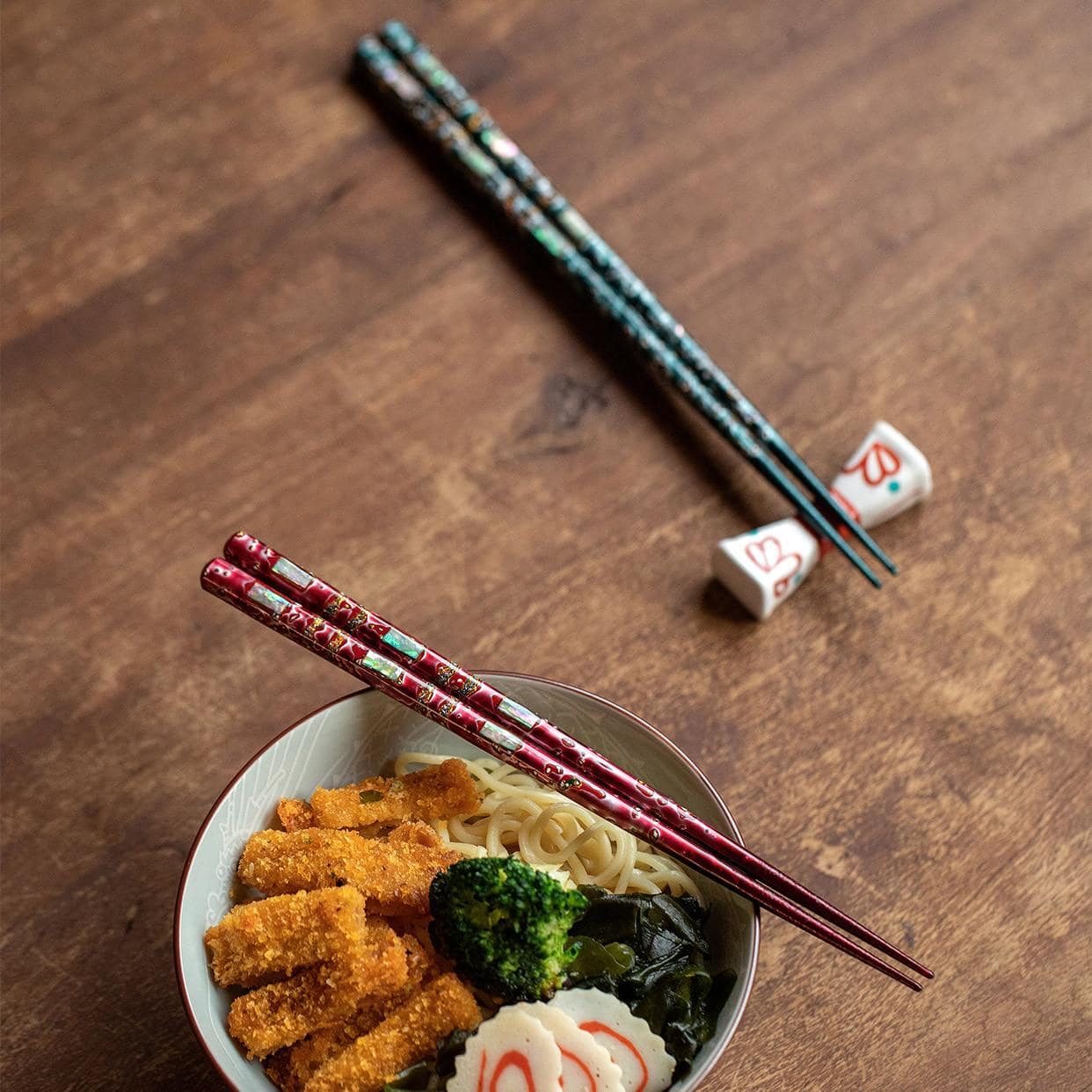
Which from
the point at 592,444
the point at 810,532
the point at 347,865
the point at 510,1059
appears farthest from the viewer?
the point at 592,444

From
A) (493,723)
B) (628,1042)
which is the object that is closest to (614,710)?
(493,723)

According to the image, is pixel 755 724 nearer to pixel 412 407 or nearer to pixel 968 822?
pixel 968 822

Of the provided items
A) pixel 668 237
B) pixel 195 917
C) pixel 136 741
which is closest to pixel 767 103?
pixel 668 237

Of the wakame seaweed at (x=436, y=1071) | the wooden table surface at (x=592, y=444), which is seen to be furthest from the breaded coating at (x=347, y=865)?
the wooden table surface at (x=592, y=444)

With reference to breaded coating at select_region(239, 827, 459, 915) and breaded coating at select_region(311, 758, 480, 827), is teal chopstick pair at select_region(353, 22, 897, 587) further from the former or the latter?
breaded coating at select_region(239, 827, 459, 915)

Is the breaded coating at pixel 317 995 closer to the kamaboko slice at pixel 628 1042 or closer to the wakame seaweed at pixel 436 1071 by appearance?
the wakame seaweed at pixel 436 1071

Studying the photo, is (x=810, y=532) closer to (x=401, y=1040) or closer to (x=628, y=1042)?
(x=628, y=1042)
